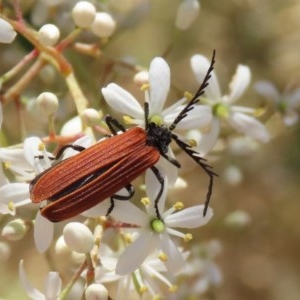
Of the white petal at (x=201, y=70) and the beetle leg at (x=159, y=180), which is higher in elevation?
the white petal at (x=201, y=70)

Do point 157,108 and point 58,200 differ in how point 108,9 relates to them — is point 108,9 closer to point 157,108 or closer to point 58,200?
point 157,108

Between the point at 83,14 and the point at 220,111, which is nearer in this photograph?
the point at 83,14

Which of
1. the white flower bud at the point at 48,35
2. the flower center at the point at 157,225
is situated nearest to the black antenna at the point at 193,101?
the flower center at the point at 157,225

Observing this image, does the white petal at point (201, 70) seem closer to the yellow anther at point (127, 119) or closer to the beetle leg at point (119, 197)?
the yellow anther at point (127, 119)

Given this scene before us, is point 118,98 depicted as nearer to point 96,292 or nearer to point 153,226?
point 153,226

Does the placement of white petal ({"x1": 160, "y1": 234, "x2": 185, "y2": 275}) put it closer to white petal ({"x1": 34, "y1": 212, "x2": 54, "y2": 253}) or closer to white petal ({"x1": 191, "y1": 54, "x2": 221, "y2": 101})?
white petal ({"x1": 34, "y1": 212, "x2": 54, "y2": 253})

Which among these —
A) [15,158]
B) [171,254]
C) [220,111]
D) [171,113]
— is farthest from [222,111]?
[15,158]

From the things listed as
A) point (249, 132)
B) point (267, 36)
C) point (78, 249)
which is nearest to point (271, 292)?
point (267, 36)
